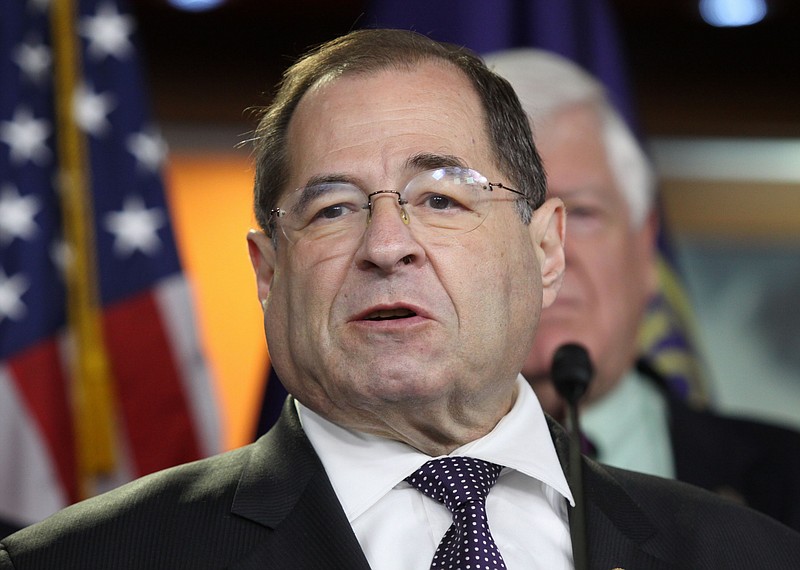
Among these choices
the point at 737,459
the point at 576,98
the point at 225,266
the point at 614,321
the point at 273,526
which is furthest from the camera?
the point at 225,266

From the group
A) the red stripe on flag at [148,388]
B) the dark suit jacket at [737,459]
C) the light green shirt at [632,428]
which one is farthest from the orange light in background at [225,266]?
the dark suit jacket at [737,459]

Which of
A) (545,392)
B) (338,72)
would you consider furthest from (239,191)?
(338,72)

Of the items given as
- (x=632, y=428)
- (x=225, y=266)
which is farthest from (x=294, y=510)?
(x=225, y=266)

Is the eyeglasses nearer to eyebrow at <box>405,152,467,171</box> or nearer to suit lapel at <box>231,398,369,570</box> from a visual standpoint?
eyebrow at <box>405,152,467,171</box>

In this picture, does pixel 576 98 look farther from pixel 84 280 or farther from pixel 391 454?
pixel 391 454

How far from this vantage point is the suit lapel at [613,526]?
183 centimetres

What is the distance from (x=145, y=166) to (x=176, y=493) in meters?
2.29

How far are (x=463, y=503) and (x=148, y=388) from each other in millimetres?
2141

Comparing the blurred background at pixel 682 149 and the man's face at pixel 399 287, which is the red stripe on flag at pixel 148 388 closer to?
the blurred background at pixel 682 149

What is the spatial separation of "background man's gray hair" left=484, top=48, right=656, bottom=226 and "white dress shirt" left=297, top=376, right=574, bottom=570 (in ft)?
5.67

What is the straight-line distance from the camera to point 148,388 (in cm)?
371

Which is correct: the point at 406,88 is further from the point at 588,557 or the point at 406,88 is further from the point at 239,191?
the point at 239,191

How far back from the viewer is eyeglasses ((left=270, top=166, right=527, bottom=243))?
1.82 metres

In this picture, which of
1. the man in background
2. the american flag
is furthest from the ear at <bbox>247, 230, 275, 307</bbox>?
the american flag
